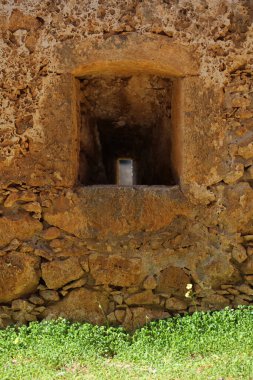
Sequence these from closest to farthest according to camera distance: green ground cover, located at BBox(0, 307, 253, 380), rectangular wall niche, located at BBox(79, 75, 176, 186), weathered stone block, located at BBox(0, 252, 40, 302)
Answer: green ground cover, located at BBox(0, 307, 253, 380) → weathered stone block, located at BBox(0, 252, 40, 302) → rectangular wall niche, located at BBox(79, 75, 176, 186)

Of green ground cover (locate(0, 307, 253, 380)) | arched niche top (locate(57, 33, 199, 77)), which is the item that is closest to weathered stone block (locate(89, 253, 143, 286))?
green ground cover (locate(0, 307, 253, 380))

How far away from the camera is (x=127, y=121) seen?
4.59 meters

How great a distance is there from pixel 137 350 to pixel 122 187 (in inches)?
49.7

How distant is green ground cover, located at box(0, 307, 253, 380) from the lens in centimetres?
261

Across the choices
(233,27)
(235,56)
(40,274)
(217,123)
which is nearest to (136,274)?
(40,274)

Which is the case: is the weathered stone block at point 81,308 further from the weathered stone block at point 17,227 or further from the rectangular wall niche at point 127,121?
the rectangular wall niche at point 127,121

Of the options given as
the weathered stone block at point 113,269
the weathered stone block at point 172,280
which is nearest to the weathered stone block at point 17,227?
the weathered stone block at point 113,269

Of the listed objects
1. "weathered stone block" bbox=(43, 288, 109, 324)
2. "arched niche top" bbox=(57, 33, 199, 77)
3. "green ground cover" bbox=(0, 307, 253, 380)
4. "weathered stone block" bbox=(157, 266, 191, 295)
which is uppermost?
"arched niche top" bbox=(57, 33, 199, 77)

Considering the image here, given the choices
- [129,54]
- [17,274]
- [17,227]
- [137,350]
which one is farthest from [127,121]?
[137,350]

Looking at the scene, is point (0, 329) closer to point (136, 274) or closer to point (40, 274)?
point (40, 274)

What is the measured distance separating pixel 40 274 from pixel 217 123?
6.19ft

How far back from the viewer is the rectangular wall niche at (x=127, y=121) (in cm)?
401

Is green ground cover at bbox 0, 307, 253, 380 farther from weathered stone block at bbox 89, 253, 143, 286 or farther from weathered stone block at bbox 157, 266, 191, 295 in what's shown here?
weathered stone block at bbox 89, 253, 143, 286

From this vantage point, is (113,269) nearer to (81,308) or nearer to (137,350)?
(81,308)
